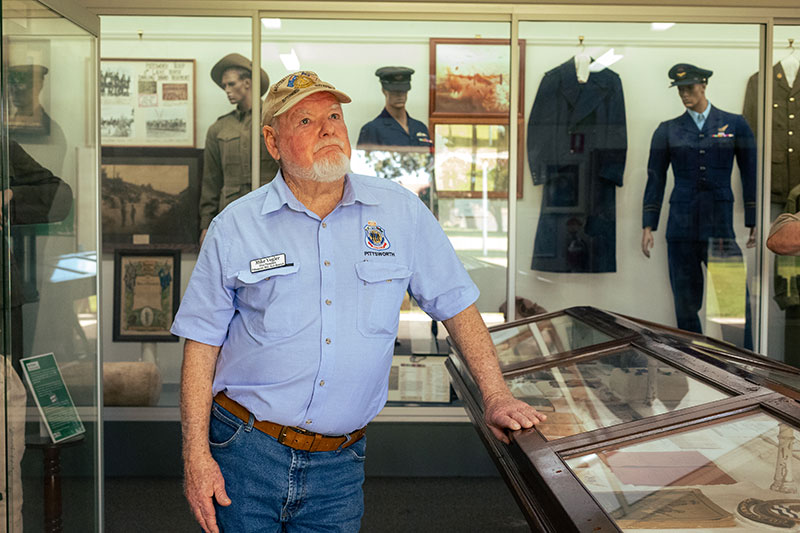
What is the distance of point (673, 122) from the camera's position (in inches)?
167

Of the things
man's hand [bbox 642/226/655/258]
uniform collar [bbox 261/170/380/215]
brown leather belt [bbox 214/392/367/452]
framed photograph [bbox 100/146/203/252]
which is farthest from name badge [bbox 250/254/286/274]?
man's hand [bbox 642/226/655/258]

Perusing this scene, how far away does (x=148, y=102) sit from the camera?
4223mm

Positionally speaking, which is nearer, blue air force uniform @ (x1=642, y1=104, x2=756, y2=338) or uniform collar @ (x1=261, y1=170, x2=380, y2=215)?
uniform collar @ (x1=261, y1=170, x2=380, y2=215)

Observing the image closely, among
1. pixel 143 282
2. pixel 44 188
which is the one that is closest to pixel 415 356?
pixel 143 282

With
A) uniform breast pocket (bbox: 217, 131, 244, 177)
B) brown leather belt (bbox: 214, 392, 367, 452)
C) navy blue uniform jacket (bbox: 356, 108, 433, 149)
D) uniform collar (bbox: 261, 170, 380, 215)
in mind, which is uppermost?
navy blue uniform jacket (bbox: 356, 108, 433, 149)

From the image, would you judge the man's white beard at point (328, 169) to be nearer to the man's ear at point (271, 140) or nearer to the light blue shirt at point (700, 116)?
the man's ear at point (271, 140)

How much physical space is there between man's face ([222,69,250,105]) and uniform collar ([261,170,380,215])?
237 centimetres

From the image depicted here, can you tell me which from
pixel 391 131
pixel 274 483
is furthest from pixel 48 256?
pixel 391 131

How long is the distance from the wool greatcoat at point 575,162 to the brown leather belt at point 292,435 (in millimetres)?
2588

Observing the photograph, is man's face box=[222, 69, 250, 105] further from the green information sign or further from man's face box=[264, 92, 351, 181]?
man's face box=[264, 92, 351, 181]

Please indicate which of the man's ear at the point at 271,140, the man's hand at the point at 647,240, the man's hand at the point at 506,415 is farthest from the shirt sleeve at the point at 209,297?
the man's hand at the point at 647,240

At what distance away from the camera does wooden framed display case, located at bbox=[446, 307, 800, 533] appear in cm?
121

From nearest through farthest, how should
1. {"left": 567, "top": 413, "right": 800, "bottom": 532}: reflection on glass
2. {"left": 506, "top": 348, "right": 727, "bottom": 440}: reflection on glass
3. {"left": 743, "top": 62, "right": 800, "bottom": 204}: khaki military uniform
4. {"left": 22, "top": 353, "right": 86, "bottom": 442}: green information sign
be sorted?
1. {"left": 567, "top": 413, "right": 800, "bottom": 532}: reflection on glass
2. {"left": 506, "top": 348, "right": 727, "bottom": 440}: reflection on glass
3. {"left": 22, "top": 353, "right": 86, "bottom": 442}: green information sign
4. {"left": 743, "top": 62, "right": 800, "bottom": 204}: khaki military uniform

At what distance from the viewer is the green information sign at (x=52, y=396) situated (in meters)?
2.55
